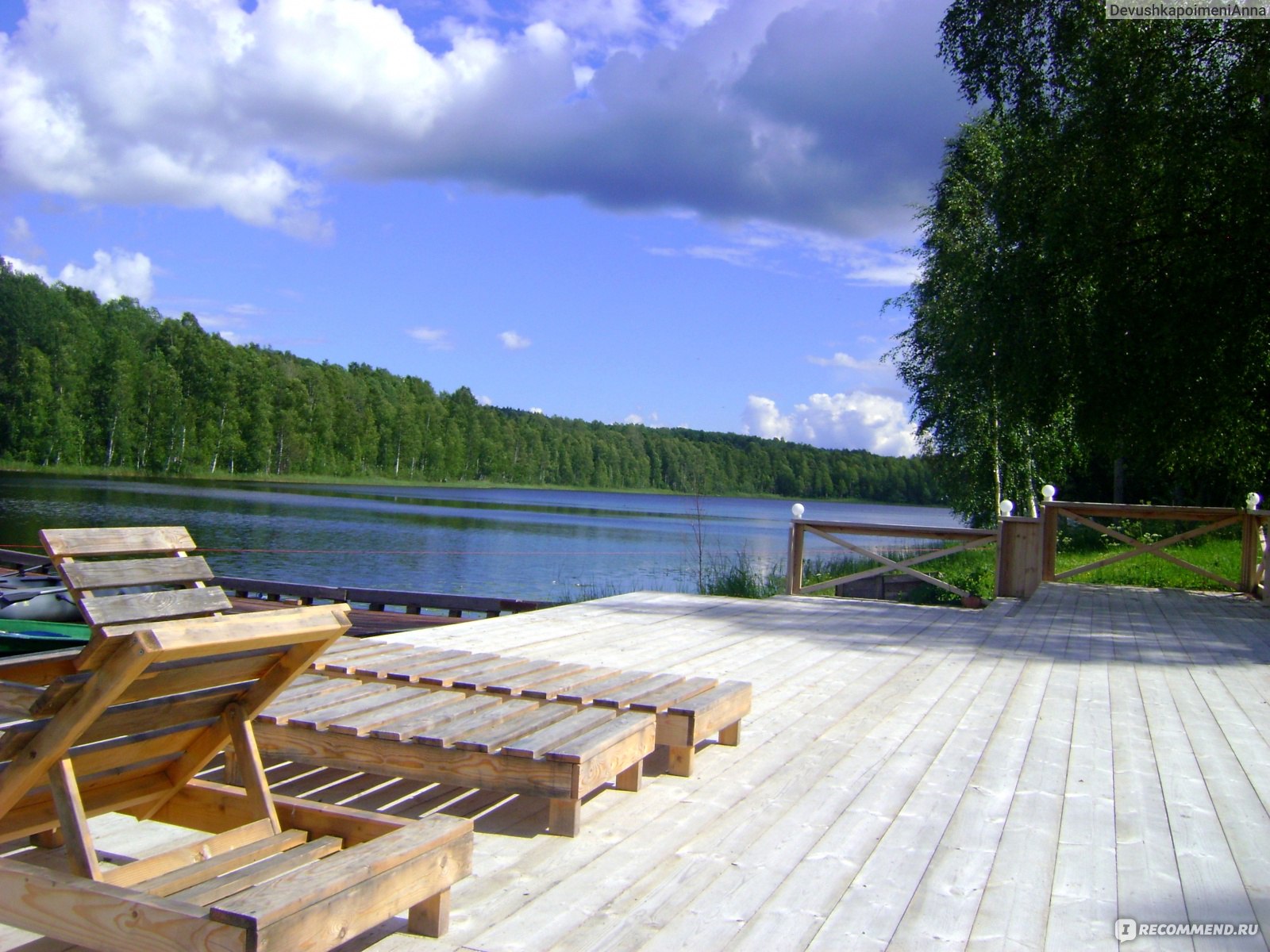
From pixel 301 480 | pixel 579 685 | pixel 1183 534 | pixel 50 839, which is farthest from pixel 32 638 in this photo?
pixel 301 480

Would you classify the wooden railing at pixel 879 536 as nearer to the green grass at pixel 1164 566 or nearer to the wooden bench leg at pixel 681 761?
the green grass at pixel 1164 566

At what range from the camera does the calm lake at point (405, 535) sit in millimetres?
17438

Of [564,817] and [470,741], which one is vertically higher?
[470,741]

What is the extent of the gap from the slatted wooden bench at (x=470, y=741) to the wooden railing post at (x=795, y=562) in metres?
6.27

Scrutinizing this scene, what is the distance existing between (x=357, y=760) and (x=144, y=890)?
1.04 meters

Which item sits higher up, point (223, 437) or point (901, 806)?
point (223, 437)

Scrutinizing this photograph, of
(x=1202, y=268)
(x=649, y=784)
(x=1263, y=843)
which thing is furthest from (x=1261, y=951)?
(x=1202, y=268)

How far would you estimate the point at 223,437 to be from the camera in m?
53.7

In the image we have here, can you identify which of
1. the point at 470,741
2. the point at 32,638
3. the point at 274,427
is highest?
the point at 274,427

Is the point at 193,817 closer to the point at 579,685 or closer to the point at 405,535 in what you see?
the point at 579,685

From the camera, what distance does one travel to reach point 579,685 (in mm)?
3572

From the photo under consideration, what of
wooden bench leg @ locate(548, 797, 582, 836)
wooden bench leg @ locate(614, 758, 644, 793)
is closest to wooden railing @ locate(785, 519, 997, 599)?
wooden bench leg @ locate(614, 758, 644, 793)

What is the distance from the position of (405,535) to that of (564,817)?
2502cm

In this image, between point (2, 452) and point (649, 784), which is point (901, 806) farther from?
point (2, 452)
